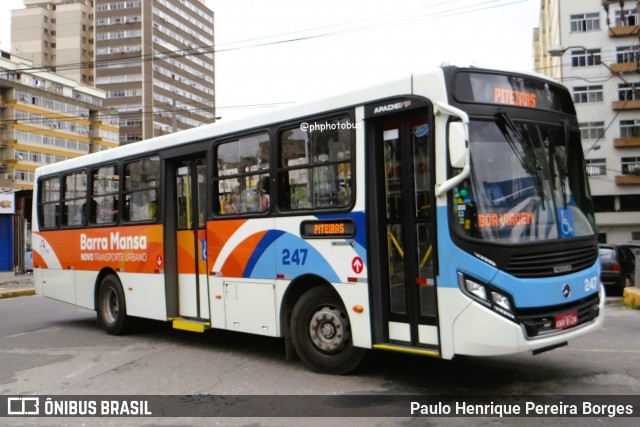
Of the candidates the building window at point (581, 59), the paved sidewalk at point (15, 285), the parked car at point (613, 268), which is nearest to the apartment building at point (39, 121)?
the paved sidewalk at point (15, 285)

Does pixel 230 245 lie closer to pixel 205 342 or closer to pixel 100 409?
pixel 205 342

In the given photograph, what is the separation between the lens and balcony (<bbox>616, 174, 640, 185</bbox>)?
47.8 meters

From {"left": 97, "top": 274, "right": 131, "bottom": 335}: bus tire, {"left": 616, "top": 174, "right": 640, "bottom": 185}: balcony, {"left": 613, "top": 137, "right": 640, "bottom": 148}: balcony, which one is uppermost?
{"left": 613, "top": 137, "right": 640, "bottom": 148}: balcony

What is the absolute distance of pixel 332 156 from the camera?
6664mm

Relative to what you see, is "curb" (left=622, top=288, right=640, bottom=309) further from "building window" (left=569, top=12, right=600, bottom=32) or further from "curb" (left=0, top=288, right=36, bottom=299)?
"building window" (left=569, top=12, right=600, bottom=32)

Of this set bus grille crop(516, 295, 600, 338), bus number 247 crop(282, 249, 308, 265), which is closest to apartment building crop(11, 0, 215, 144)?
bus number 247 crop(282, 249, 308, 265)

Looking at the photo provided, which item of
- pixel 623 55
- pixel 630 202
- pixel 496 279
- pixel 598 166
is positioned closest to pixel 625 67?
pixel 623 55

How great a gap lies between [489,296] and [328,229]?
6.72 ft

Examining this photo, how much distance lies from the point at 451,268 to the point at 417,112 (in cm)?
163

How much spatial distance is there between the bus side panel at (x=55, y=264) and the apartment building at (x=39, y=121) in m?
66.4

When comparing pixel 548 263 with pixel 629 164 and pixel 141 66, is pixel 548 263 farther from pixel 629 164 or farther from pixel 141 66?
pixel 141 66

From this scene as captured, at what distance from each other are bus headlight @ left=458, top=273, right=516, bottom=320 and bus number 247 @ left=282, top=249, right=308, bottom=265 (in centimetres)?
217

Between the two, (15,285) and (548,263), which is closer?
(548,263)

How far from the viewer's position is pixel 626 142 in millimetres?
48219
